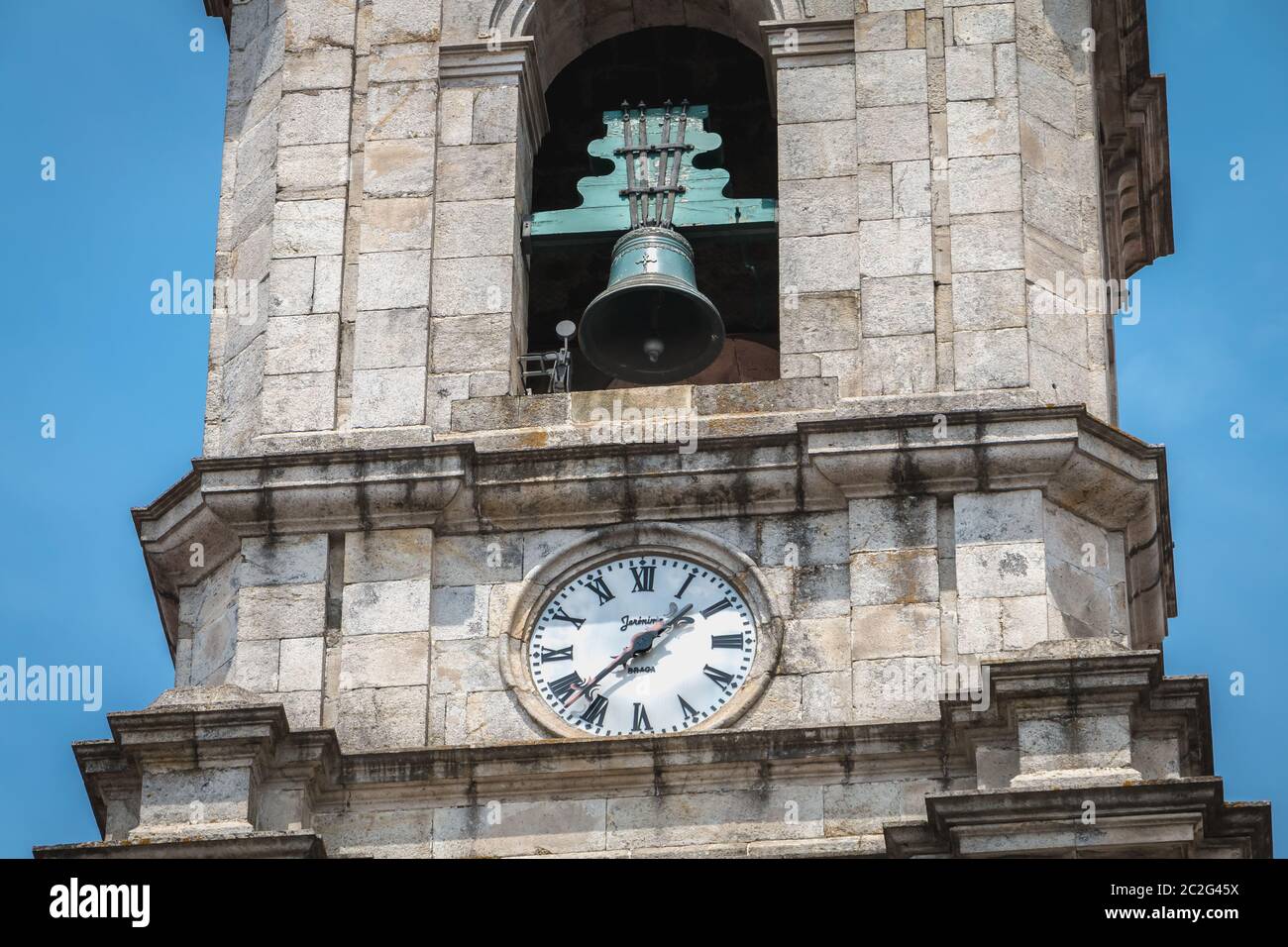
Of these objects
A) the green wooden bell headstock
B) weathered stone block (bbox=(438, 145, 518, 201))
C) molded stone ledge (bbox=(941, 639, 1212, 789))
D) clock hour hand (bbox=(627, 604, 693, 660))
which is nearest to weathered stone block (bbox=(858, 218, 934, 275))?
the green wooden bell headstock

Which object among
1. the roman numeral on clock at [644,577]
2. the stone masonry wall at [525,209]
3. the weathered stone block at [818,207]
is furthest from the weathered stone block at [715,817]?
the weathered stone block at [818,207]

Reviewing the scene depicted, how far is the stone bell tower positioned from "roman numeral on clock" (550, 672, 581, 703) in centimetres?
2

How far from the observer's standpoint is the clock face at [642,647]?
34281mm

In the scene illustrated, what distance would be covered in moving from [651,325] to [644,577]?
2.60 meters

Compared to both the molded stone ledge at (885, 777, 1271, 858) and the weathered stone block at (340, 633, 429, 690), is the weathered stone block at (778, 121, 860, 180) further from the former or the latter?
the molded stone ledge at (885, 777, 1271, 858)

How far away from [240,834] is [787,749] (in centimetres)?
364

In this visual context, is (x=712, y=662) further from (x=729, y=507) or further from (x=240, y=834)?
(x=240, y=834)

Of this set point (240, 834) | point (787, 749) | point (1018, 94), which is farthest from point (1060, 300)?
point (240, 834)

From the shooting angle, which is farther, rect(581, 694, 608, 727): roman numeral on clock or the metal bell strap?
the metal bell strap

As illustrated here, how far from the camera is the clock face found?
112ft

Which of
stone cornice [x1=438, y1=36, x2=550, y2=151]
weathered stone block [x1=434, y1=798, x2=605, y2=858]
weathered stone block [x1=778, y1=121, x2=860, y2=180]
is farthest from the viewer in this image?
stone cornice [x1=438, y1=36, x2=550, y2=151]

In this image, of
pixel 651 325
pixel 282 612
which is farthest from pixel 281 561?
pixel 651 325

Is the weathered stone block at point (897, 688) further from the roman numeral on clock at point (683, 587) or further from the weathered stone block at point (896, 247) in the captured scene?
the weathered stone block at point (896, 247)

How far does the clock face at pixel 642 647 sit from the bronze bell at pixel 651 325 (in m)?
2.24
